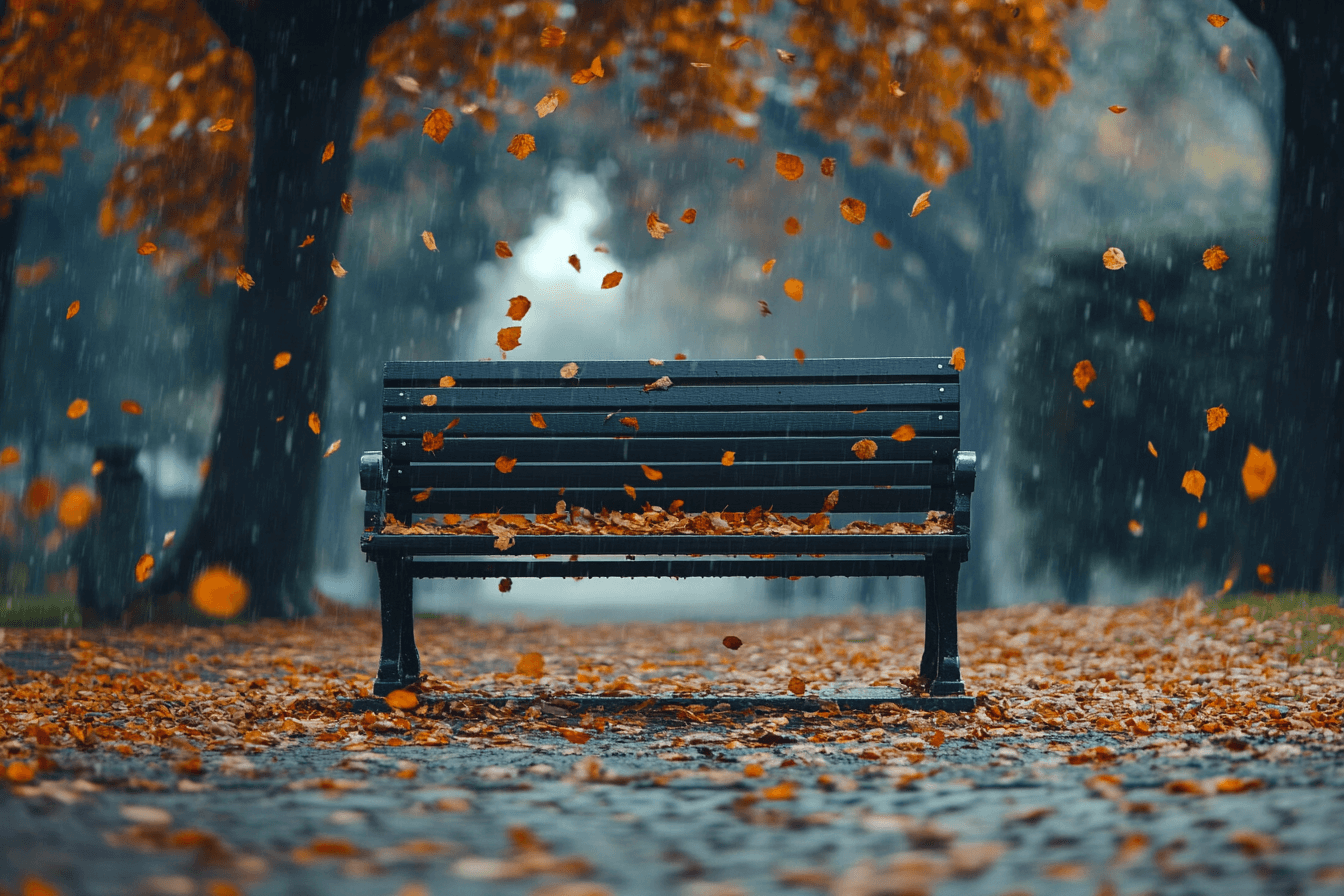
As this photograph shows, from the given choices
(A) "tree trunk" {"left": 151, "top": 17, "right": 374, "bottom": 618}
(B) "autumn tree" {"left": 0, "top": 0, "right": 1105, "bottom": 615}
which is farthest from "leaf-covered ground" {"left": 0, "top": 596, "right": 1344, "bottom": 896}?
(B) "autumn tree" {"left": 0, "top": 0, "right": 1105, "bottom": 615}

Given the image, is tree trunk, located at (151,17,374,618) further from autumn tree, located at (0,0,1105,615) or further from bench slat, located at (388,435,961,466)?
bench slat, located at (388,435,961,466)

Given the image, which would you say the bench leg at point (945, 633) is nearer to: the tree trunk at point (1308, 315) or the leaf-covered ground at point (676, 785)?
the leaf-covered ground at point (676, 785)

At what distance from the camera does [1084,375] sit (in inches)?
339

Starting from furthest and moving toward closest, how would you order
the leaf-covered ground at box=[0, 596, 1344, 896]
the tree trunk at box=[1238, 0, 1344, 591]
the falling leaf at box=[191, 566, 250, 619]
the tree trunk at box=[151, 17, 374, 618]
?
the tree trunk at box=[151, 17, 374, 618]
the falling leaf at box=[191, 566, 250, 619]
the tree trunk at box=[1238, 0, 1344, 591]
the leaf-covered ground at box=[0, 596, 1344, 896]

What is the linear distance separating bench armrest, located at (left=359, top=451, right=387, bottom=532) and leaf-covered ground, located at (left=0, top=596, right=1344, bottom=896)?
63cm

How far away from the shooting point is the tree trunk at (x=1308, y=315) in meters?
7.04

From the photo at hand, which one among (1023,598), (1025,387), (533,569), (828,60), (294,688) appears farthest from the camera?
(828,60)

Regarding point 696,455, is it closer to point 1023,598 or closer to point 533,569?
point 533,569

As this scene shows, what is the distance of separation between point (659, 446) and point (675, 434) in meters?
0.07

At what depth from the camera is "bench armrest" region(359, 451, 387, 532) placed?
13.0 ft

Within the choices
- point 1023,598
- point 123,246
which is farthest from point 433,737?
point 123,246

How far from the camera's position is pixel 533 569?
13.2ft

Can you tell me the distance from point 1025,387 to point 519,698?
6.43 metres

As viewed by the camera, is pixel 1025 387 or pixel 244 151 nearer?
pixel 1025 387
